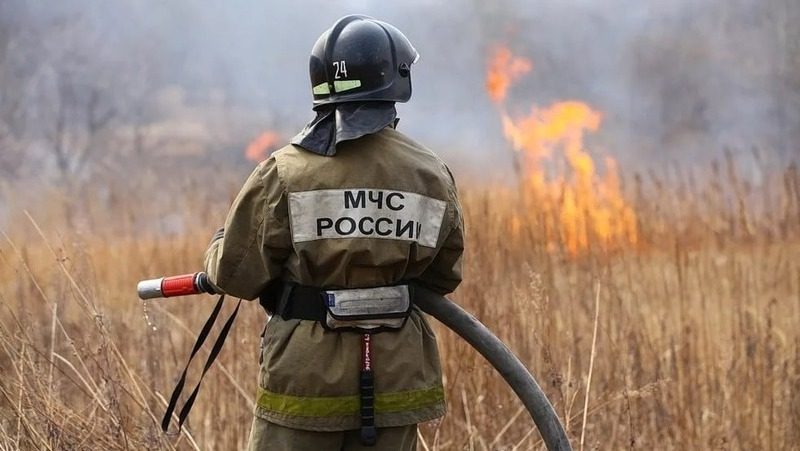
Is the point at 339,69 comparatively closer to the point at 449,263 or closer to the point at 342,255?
the point at 342,255

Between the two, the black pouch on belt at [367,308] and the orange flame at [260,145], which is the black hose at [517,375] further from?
the orange flame at [260,145]

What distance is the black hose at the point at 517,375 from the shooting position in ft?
8.10

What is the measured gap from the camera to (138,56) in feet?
28.4

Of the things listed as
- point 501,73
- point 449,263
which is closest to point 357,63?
point 449,263

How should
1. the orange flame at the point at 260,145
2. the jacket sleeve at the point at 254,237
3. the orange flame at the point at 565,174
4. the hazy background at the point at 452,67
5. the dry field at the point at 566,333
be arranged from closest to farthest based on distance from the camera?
the jacket sleeve at the point at 254,237
the dry field at the point at 566,333
the orange flame at the point at 565,174
the hazy background at the point at 452,67
the orange flame at the point at 260,145

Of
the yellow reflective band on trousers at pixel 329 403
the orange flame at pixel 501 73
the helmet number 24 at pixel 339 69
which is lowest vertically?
the yellow reflective band on trousers at pixel 329 403

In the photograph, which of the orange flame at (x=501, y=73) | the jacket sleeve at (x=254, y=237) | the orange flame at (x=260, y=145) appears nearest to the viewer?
the jacket sleeve at (x=254, y=237)

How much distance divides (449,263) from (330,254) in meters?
0.40

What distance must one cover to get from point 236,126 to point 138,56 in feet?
3.73

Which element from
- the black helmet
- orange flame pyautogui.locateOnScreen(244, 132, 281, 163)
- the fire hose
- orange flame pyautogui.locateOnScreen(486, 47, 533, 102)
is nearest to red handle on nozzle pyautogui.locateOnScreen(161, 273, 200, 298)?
the fire hose

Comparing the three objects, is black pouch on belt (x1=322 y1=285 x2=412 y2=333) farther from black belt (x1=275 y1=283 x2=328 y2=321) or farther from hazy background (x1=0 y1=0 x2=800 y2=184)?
hazy background (x1=0 y1=0 x2=800 y2=184)

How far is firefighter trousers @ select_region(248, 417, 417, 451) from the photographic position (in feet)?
7.95

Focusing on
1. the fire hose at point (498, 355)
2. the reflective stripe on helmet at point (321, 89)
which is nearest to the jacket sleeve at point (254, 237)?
the fire hose at point (498, 355)

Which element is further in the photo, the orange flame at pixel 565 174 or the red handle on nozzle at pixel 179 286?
the orange flame at pixel 565 174
